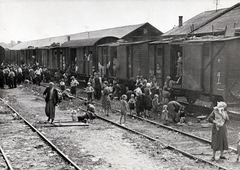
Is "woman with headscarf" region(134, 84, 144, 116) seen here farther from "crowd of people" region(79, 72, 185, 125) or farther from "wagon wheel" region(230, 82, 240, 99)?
"wagon wheel" region(230, 82, 240, 99)

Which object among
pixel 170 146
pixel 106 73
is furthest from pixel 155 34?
pixel 170 146

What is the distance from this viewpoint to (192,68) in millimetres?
14562

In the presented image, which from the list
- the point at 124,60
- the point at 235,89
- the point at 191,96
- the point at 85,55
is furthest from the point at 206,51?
the point at 85,55

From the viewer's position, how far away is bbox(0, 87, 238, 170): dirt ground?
8117 millimetres

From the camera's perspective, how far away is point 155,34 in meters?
33.9

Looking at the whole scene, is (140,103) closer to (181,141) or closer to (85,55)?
(181,141)

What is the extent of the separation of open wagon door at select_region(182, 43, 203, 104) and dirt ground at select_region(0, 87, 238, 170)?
412 centimetres

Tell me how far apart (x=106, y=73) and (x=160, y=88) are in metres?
6.84

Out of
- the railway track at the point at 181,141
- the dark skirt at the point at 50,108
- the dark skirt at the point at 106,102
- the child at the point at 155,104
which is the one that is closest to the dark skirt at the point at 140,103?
the child at the point at 155,104

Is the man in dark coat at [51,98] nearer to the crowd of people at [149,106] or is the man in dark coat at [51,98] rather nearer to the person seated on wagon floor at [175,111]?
the crowd of people at [149,106]

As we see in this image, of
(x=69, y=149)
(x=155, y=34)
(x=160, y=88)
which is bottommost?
(x=69, y=149)

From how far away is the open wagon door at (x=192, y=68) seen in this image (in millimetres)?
14141

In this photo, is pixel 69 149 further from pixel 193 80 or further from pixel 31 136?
pixel 193 80

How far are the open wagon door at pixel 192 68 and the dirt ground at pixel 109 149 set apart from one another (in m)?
4.12
